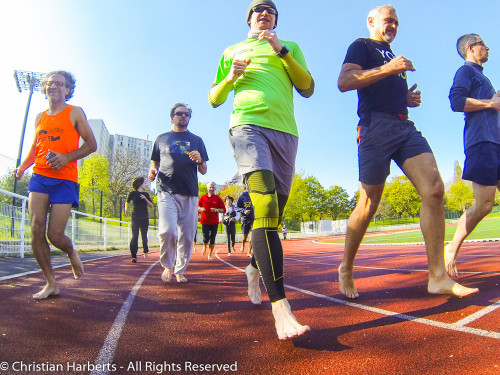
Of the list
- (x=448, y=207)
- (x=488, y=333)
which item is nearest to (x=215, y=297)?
(x=488, y=333)

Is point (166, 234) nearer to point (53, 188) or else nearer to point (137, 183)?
point (53, 188)

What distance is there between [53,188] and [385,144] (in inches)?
120

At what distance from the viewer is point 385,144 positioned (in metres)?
2.64

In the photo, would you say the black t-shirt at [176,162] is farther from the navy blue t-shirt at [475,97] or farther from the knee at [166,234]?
the navy blue t-shirt at [475,97]

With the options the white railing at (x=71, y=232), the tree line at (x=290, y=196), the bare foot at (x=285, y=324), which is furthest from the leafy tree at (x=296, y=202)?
the bare foot at (x=285, y=324)

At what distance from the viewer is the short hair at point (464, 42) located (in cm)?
353

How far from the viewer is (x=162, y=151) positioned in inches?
184

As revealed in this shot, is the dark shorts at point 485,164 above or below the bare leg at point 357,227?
above

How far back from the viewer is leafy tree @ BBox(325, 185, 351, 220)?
65.6 meters

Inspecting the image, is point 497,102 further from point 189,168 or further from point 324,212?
point 324,212

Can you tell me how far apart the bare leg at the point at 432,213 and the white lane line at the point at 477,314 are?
274mm

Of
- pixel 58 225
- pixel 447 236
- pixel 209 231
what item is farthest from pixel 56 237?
pixel 447 236

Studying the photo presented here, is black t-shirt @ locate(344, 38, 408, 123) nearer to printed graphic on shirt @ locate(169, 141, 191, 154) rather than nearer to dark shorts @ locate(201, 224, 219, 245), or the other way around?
printed graphic on shirt @ locate(169, 141, 191, 154)

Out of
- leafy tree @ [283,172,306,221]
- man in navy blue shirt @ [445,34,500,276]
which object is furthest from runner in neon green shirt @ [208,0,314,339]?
leafy tree @ [283,172,306,221]
